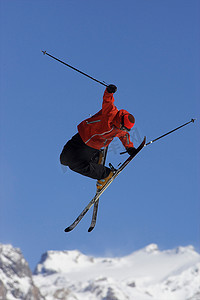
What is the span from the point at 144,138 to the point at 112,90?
289 cm

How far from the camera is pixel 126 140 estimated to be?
53.3 ft

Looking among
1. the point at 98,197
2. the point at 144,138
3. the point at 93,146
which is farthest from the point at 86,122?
the point at 98,197

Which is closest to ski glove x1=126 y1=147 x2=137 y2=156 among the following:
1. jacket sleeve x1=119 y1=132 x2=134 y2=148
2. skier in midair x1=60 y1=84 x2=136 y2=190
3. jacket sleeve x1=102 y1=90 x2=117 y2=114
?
skier in midair x1=60 y1=84 x2=136 y2=190

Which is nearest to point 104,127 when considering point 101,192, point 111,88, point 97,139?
point 97,139

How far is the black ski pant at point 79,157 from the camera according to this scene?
1600 centimetres

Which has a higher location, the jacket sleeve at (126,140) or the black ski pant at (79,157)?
the jacket sleeve at (126,140)

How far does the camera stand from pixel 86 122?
1567cm

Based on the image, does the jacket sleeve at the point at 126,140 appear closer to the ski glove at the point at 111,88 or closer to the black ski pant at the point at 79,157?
the black ski pant at the point at 79,157

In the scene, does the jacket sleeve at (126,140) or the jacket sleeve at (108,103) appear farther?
the jacket sleeve at (126,140)

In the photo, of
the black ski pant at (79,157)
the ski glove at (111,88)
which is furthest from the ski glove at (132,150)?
the ski glove at (111,88)

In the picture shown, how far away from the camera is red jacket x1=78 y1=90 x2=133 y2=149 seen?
49.1ft

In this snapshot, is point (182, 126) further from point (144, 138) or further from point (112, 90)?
point (112, 90)

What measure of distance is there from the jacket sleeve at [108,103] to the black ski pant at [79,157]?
1.57 metres

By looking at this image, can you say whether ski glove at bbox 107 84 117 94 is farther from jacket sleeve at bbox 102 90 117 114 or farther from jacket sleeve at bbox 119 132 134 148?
jacket sleeve at bbox 119 132 134 148
